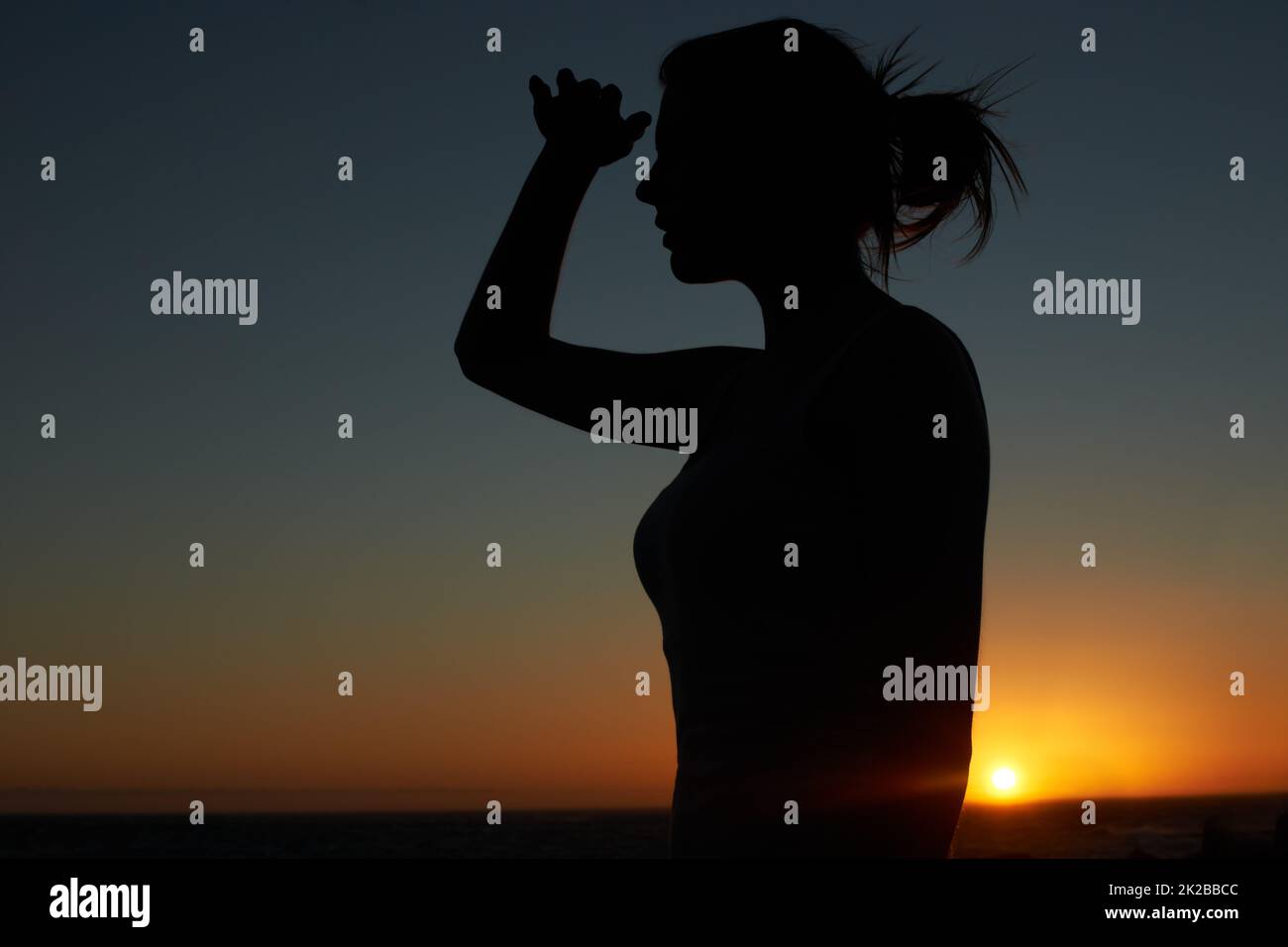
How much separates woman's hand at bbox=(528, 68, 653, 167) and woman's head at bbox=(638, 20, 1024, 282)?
0.38 metres

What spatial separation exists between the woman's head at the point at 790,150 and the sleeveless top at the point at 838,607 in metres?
0.40

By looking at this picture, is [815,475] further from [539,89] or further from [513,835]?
[513,835]

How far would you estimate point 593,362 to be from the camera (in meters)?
2.72

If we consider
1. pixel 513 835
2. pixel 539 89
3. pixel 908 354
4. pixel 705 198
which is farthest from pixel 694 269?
pixel 513 835

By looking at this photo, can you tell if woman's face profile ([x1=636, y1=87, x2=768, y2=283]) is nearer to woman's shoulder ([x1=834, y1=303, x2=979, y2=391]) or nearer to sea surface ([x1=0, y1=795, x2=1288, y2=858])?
woman's shoulder ([x1=834, y1=303, x2=979, y2=391])

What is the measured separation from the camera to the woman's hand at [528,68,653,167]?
269cm

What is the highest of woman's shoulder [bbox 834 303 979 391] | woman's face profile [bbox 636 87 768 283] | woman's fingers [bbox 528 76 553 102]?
woman's fingers [bbox 528 76 553 102]

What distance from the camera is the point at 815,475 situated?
1.84m

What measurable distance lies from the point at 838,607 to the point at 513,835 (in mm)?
57933

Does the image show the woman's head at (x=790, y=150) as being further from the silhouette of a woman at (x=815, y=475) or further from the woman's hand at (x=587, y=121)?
the woman's hand at (x=587, y=121)

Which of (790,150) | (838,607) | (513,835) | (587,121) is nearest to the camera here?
(838,607)

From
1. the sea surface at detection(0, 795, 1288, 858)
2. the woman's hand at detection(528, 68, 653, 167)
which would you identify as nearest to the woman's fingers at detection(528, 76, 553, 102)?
the woman's hand at detection(528, 68, 653, 167)
